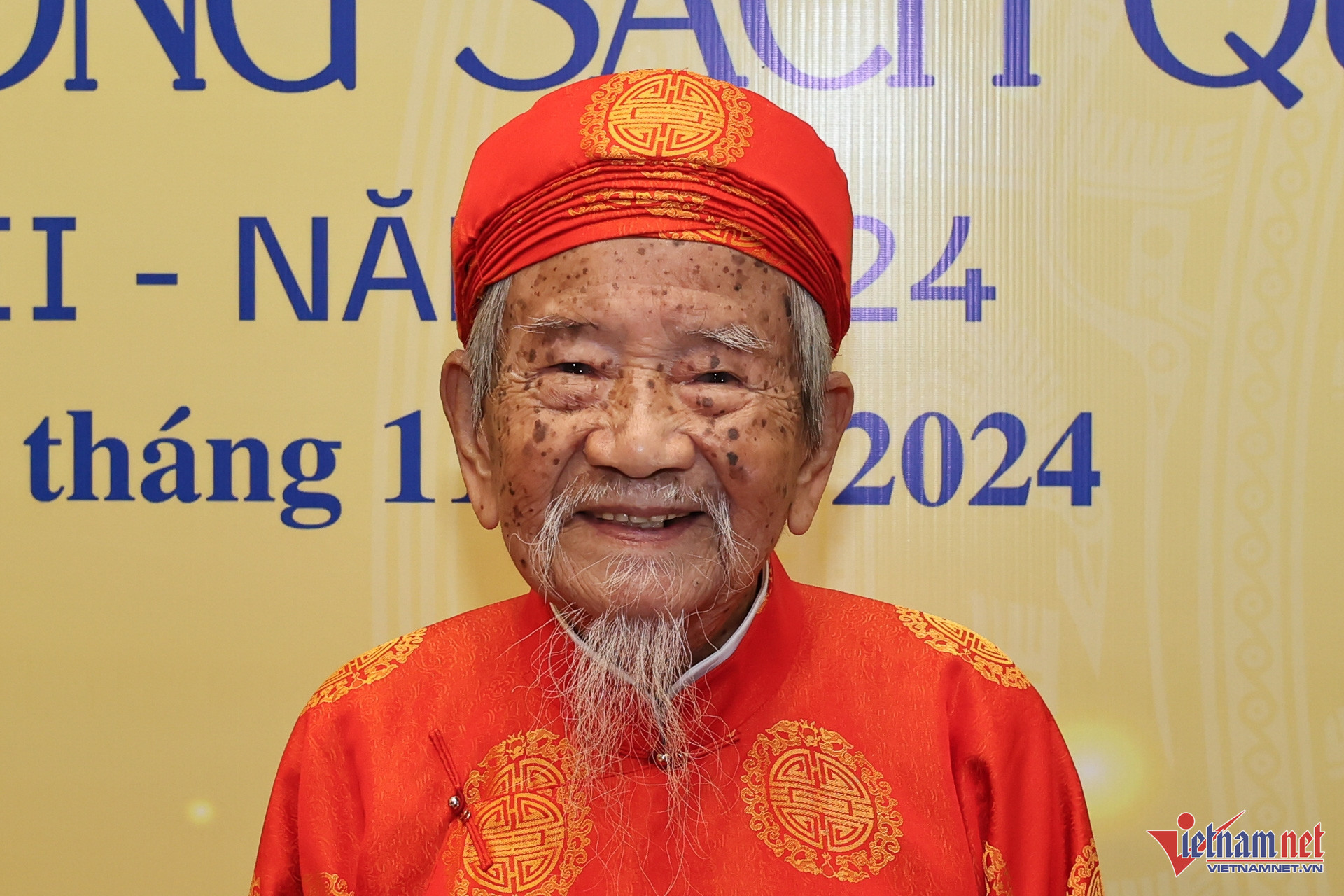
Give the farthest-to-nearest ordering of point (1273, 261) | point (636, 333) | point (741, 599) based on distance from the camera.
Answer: point (1273, 261), point (741, 599), point (636, 333)

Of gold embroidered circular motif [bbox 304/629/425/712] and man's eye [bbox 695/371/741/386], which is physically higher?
man's eye [bbox 695/371/741/386]

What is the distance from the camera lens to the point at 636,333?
1.00 m

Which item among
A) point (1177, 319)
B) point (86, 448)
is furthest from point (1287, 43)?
point (86, 448)

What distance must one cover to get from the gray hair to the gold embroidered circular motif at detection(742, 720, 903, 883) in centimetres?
30

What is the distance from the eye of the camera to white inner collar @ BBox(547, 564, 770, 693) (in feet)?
3.65

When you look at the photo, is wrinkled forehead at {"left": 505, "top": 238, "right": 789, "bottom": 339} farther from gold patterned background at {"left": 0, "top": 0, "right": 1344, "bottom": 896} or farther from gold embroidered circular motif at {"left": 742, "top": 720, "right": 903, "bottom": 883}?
Result: gold patterned background at {"left": 0, "top": 0, "right": 1344, "bottom": 896}

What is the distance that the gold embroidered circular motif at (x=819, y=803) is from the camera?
107cm

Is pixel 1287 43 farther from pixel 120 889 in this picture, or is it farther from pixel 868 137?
pixel 120 889

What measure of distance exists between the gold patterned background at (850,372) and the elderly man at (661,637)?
477 mm

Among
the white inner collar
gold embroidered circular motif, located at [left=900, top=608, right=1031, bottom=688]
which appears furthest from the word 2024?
the white inner collar

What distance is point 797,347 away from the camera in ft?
3.52

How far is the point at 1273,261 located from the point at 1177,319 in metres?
0.16

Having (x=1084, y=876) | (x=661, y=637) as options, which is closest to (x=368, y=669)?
(x=661, y=637)

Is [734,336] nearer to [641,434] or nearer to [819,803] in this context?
[641,434]
